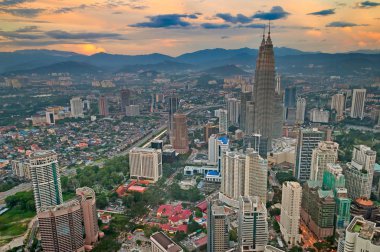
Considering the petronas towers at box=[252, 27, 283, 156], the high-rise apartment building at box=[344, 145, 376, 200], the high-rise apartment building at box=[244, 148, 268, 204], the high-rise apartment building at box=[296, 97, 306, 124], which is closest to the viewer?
the high-rise apartment building at box=[244, 148, 268, 204]

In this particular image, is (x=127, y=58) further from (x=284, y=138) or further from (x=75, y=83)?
(x=284, y=138)

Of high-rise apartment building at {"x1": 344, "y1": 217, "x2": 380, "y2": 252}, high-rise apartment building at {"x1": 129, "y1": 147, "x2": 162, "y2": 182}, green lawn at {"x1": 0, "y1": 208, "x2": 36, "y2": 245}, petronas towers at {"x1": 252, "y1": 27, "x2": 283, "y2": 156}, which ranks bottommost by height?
green lawn at {"x1": 0, "y1": 208, "x2": 36, "y2": 245}

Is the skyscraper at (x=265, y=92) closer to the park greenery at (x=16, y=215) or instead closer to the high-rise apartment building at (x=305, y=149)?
the high-rise apartment building at (x=305, y=149)

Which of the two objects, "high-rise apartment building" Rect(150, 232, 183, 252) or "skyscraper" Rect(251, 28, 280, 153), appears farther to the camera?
"skyscraper" Rect(251, 28, 280, 153)

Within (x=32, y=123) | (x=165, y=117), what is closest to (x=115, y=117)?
(x=165, y=117)

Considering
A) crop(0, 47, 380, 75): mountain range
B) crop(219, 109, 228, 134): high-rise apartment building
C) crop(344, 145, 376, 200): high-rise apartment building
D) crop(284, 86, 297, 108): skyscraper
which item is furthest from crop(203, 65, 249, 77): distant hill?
crop(344, 145, 376, 200): high-rise apartment building

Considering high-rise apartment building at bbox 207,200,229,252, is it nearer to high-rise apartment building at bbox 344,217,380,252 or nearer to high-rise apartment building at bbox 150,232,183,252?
high-rise apartment building at bbox 150,232,183,252
